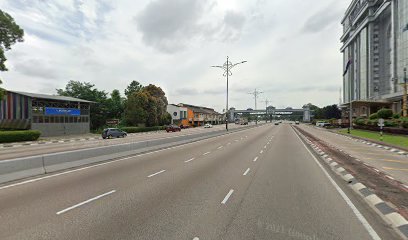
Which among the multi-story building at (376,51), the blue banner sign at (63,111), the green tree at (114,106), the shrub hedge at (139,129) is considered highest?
the multi-story building at (376,51)

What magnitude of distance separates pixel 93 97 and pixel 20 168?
61843mm

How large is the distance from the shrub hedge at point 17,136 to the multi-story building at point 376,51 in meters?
79.8

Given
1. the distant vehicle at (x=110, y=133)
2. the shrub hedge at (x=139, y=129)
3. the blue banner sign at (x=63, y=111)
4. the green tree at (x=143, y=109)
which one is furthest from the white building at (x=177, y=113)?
the distant vehicle at (x=110, y=133)

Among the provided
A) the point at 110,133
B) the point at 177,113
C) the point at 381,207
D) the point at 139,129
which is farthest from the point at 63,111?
the point at 177,113

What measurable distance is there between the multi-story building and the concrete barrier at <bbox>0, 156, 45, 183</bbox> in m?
83.8

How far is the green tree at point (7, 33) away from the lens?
32.8 m

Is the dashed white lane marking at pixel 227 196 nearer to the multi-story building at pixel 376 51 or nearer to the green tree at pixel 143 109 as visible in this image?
the green tree at pixel 143 109

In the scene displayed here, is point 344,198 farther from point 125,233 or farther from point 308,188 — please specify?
point 125,233

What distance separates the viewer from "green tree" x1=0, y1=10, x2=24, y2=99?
3275 cm

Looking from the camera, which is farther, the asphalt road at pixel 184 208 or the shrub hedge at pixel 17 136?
the shrub hedge at pixel 17 136

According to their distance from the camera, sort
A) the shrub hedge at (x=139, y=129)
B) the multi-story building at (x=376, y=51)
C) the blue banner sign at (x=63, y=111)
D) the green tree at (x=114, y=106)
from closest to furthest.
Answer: the blue banner sign at (x=63, y=111) → the shrub hedge at (x=139, y=129) → the green tree at (x=114, y=106) → the multi-story building at (x=376, y=51)

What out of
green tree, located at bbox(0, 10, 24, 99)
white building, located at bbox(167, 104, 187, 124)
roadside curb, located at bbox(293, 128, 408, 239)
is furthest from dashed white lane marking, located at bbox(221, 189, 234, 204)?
white building, located at bbox(167, 104, 187, 124)

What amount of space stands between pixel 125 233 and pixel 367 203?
6.51 meters

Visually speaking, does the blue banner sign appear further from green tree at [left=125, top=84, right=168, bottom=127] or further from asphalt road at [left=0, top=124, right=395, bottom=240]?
asphalt road at [left=0, top=124, right=395, bottom=240]
